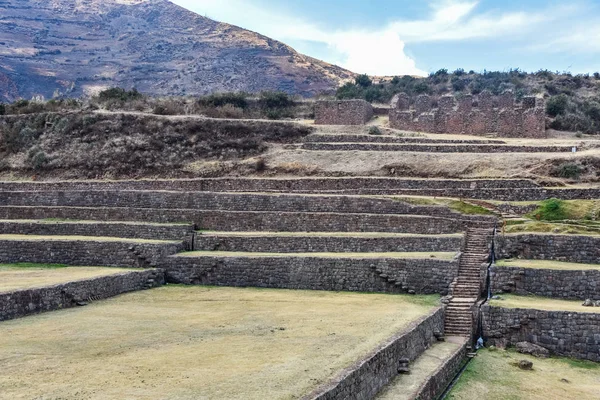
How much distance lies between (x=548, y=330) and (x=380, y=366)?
707 cm

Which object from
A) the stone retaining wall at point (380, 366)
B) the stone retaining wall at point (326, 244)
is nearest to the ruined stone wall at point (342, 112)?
the stone retaining wall at point (326, 244)

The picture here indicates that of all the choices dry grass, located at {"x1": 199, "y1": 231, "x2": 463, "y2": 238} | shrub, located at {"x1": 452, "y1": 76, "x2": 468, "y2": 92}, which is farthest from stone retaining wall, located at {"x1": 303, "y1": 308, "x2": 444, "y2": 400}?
shrub, located at {"x1": 452, "y1": 76, "x2": 468, "y2": 92}

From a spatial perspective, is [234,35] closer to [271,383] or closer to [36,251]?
[36,251]

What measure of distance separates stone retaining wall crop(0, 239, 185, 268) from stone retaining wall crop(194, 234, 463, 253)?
1.47 m

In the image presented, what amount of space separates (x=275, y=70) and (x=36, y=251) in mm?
71796

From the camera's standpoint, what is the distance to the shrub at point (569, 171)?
3422 centimetres

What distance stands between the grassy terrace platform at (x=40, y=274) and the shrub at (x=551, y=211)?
15.2m

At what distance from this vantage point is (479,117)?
45562 millimetres

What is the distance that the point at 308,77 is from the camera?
97.4 m

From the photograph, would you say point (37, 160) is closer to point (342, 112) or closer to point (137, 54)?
point (342, 112)

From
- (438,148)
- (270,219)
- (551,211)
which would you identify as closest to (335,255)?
(270,219)

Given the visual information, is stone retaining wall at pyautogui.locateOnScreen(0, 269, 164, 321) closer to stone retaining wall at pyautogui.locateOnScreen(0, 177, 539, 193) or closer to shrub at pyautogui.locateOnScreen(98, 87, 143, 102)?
stone retaining wall at pyautogui.locateOnScreen(0, 177, 539, 193)

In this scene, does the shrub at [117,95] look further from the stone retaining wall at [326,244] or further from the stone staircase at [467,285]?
the stone staircase at [467,285]

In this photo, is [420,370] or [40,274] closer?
[420,370]
